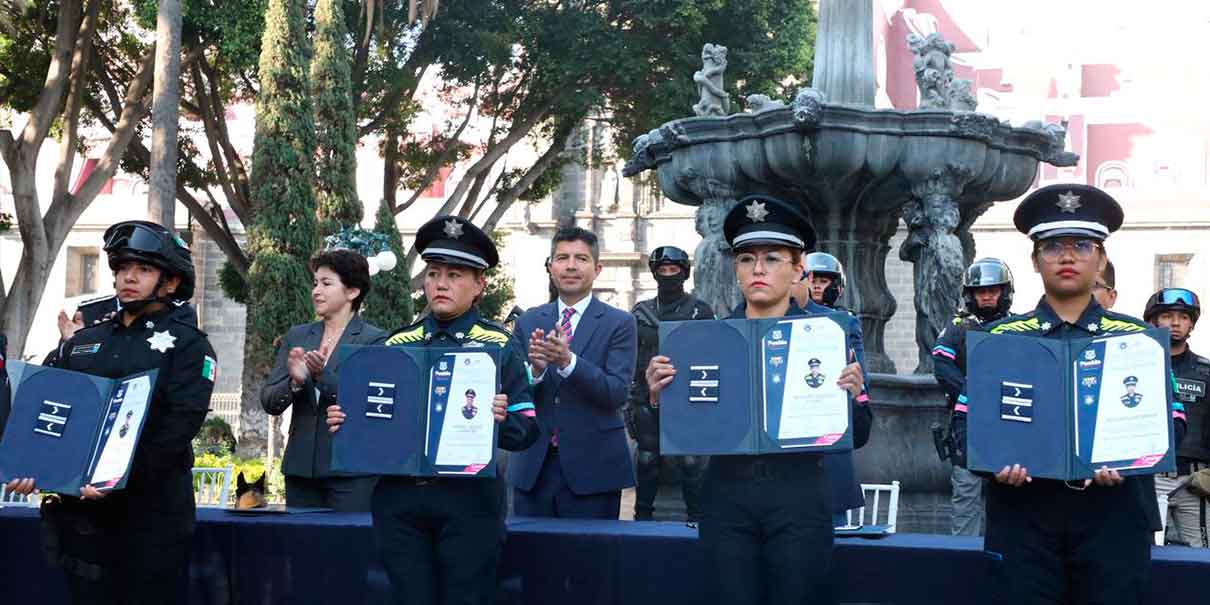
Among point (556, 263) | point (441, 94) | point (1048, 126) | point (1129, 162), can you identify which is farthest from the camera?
point (1129, 162)

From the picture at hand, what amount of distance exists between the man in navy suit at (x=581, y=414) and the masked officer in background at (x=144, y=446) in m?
1.47

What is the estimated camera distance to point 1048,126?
37.3 ft

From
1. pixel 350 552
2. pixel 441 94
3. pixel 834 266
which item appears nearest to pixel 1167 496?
pixel 834 266

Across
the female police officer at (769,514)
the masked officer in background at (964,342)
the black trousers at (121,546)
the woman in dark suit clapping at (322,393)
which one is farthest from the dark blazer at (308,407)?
the masked officer in background at (964,342)

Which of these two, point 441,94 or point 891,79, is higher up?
point 891,79

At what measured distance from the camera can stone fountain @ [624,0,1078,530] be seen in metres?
10.3

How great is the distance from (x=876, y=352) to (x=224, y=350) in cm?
3427

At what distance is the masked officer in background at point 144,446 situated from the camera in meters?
5.21

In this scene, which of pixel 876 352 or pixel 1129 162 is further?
pixel 1129 162

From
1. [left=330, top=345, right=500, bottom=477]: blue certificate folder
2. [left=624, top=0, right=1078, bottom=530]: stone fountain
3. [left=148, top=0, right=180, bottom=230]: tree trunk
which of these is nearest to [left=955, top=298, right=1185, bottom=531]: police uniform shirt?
[left=330, top=345, right=500, bottom=477]: blue certificate folder

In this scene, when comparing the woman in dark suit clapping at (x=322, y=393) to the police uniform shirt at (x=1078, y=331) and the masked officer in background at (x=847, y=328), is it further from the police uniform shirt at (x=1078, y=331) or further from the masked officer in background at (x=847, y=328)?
the police uniform shirt at (x=1078, y=331)

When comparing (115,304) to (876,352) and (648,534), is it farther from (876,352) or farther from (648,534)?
(876,352)

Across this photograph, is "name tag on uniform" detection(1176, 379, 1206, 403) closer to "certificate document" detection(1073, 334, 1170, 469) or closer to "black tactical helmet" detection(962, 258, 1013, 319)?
"black tactical helmet" detection(962, 258, 1013, 319)

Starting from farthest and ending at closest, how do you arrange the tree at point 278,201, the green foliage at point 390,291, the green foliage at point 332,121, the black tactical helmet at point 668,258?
the green foliage at point 390,291 < the green foliage at point 332,121 < the tree at point 278,201 < the black tactical helmet at point 668,258
